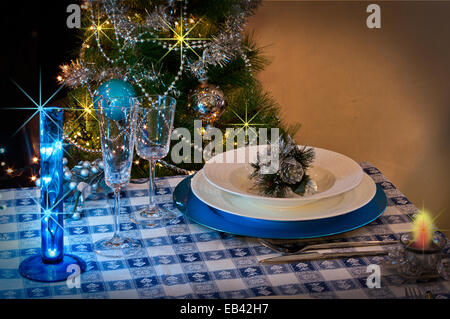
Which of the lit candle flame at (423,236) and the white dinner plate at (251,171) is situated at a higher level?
the white dinner plate at (251,171)

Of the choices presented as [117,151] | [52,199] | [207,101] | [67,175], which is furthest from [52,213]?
[207,101]

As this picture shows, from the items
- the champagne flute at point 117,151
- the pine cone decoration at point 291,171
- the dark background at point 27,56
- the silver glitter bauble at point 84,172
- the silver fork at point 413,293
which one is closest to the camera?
the silver fork at point 413,293

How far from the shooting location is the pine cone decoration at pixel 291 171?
3.25ft

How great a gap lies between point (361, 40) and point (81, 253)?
177 centimetres

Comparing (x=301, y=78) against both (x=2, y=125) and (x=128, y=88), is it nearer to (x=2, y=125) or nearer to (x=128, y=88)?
(x=128, y=88)

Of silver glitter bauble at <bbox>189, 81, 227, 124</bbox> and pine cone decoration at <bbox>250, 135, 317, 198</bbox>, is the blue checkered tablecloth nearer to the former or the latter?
pine cone decoration at <bbox>250, 135, 317, 198</bbox>

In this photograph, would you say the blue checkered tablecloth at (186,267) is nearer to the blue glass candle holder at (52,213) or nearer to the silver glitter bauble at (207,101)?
the blue glass candle holder at (52,213)

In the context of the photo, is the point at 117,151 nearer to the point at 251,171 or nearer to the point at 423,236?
the point at 251,171

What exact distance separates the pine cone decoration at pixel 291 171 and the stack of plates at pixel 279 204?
34mm

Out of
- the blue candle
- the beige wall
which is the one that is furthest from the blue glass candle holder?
the beige wall

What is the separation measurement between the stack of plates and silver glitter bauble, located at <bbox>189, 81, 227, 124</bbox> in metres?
0.71

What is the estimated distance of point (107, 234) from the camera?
3.13ft

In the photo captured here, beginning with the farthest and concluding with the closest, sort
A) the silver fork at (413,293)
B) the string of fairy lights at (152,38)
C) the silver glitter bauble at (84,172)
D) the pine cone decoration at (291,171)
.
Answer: the string of fairy lights at (152,38), the silver glitter bauble at (84,172), the pine cone decoration at (291,171), the silver fork at (413,293)

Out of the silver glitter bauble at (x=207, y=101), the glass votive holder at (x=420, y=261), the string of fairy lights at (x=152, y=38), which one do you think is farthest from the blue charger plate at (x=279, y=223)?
the silver glitter bauble at (x=207, y=101)
